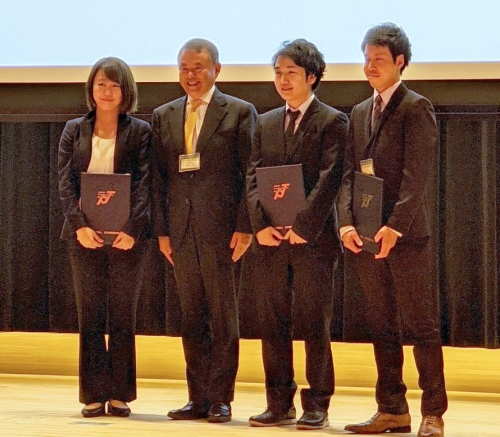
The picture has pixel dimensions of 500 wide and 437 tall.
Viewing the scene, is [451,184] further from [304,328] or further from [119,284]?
[119,284]

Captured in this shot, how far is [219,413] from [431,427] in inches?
32.9

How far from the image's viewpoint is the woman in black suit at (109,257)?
356 cm

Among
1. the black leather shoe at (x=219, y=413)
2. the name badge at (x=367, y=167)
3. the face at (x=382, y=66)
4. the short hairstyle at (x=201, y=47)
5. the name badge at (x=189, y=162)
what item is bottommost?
the black leather shoe at (x=219, y=413)

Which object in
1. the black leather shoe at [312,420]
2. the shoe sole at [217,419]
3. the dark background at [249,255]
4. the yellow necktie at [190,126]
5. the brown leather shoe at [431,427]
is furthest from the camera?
the dark background at [249,255]

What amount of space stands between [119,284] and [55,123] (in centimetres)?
170

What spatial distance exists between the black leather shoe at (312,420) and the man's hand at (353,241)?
2.10 ft

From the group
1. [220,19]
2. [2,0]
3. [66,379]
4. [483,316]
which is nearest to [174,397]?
[66,379]

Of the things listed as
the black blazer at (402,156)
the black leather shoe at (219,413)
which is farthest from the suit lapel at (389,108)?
the black leather shoe at (219,413)

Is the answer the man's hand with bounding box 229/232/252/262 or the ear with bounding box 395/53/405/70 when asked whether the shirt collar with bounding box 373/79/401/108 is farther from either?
the man's hand with bounding box 229/232/252/262

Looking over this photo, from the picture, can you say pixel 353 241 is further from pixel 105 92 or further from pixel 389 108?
pixel 105 92

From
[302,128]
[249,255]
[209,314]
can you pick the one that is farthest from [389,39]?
[249,255]

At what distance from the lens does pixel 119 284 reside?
3.56 meters

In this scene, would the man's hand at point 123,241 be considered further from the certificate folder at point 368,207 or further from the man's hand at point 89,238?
the certificate folder at point 368,207

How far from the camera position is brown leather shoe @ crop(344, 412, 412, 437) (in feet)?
10.6
